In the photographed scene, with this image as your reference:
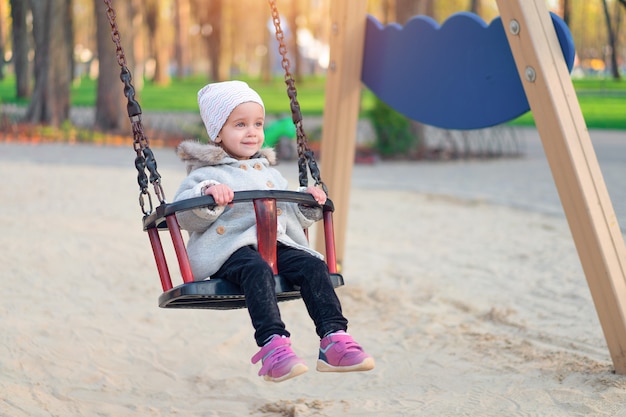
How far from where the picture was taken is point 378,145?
610 inches

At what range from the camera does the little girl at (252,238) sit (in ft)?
10.2

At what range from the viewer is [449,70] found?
17.2 feet

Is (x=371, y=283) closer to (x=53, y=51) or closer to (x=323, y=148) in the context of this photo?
(x=323, y=148)

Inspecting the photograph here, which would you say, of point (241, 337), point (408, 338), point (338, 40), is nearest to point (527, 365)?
point (408, 338)

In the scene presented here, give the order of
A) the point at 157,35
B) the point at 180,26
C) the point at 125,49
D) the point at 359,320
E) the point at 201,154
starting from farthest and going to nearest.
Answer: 1. the point at 180,26
2. the point at 157,35
3. the point at 125,49
4. the point at 359,320
5. the point at 201,154

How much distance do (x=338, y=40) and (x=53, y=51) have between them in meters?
13.2

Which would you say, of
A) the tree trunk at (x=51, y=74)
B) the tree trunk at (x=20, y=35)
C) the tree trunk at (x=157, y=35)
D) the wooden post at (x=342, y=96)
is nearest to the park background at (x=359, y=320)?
the wooden post at (x=342, y=96)

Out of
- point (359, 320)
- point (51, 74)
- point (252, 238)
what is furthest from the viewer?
point (51, 74)

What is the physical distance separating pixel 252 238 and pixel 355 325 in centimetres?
229

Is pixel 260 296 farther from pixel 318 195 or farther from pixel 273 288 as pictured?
pixel 318 195

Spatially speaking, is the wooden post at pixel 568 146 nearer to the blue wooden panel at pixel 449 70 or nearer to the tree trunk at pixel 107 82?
the blue wooden panel at pixel 449 70

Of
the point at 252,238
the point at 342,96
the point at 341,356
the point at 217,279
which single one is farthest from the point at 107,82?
the point at 341,356

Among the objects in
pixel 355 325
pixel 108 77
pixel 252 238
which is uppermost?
pixel 108 77

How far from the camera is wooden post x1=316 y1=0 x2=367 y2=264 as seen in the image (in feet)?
19.1
